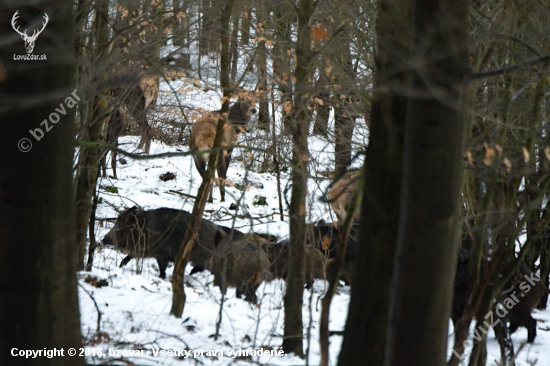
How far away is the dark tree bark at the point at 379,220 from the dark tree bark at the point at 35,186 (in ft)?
6.26

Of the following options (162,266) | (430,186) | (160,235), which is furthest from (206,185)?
(430,186)

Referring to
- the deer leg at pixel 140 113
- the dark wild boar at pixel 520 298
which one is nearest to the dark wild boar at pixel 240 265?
the deer leg at pixel 140 113

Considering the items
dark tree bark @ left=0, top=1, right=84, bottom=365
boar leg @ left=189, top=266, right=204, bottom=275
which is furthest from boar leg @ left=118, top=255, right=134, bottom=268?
dark tree bark @ left=0, top=1, right=84, bottom=365

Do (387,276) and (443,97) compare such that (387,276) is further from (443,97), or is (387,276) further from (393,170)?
(443,97)

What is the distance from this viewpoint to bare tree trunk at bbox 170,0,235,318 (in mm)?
6109

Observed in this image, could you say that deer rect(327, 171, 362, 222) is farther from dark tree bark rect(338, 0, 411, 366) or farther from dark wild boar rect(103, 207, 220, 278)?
dark wild boar rect(103, 207, 220, 278)

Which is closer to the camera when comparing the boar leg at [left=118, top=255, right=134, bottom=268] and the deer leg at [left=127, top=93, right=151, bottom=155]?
the deer leg at [left=127, top=93, right=151, bottom=155]

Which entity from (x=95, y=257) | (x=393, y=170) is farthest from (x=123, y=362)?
(x=95, y=257)

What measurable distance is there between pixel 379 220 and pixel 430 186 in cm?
73

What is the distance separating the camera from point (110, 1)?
544cm

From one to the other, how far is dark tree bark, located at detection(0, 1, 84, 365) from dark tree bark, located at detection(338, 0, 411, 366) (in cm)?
191

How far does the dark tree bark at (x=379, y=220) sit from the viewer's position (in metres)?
3.75

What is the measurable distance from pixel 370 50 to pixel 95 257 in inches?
221

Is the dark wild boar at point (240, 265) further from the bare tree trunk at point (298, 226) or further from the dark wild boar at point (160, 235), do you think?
the bare tree trunk at point (298, 226)
